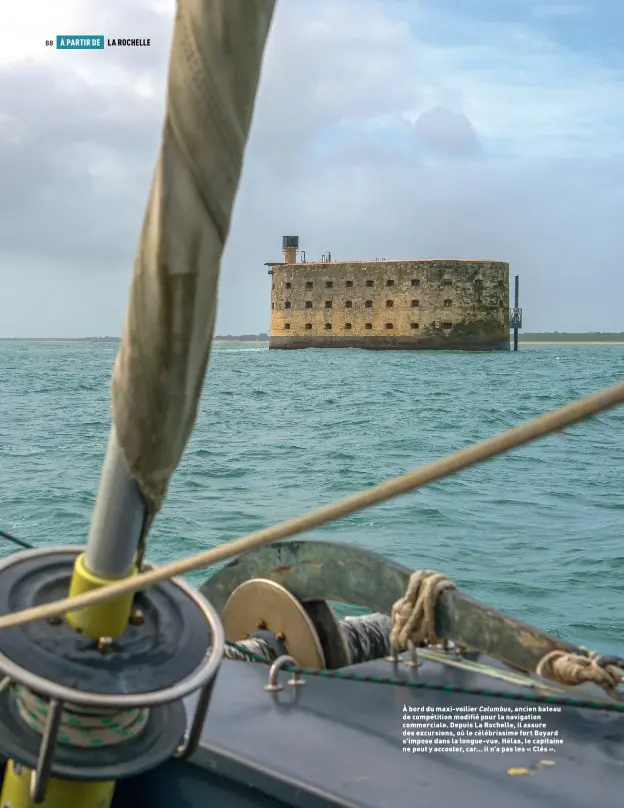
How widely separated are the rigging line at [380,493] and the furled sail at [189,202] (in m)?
0.20

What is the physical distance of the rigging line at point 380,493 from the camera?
96 centimetres

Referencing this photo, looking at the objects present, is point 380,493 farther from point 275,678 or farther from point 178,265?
point 275,678

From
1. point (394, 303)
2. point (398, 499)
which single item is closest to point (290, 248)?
point (394, 303)

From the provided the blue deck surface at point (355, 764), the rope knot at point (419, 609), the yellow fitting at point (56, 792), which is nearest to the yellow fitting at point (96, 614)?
the yellow fitting at point (56, 792)

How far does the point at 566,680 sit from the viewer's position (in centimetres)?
215

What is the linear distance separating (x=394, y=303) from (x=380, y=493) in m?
52.2

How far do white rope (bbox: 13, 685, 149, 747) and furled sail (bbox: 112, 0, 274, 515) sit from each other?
1.86 ft

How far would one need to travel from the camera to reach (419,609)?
92.2 inches

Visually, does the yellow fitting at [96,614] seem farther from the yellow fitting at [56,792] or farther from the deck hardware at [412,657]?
the deck hardware at [412,657]

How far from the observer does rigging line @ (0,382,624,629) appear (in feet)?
3.14

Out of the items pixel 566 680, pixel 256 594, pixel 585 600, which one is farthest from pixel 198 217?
pixel 585 600

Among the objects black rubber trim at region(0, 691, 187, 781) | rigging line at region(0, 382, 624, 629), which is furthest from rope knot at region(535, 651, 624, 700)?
rigging line at region(0, 382, 624, 629)

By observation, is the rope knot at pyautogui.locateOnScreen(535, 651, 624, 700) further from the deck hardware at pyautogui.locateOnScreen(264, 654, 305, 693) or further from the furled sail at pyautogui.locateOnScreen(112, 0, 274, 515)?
the furled sail at pyautogui.locateOnScreen(112, 0, 274, 515)

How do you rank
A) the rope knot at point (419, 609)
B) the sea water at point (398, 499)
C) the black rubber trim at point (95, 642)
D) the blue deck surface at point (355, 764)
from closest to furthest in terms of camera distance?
the black rubber trim at point (95, 642), the blue deck surface at point (355, 764), the rope knot at point (419, 609), the sea water at point (398, 499)
